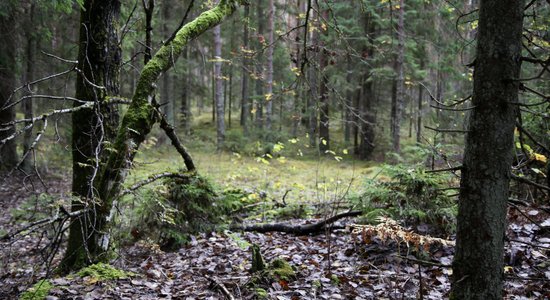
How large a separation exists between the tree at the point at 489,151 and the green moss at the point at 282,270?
2.10 meters

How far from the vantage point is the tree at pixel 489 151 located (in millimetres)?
2303

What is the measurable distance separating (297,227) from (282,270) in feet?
6.44

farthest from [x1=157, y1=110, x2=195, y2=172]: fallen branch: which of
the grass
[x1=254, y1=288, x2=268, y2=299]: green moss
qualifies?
the grass

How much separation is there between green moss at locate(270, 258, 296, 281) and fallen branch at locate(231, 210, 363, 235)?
4.31 feet

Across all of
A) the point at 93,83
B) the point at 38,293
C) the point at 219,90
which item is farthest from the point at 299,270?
the point at 219,90

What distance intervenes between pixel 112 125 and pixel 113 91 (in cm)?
44

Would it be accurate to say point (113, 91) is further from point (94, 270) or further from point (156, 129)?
point (156, 129)

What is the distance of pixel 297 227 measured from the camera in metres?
6.22

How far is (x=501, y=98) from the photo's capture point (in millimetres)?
2318

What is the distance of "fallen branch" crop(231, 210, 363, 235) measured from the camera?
592 cm

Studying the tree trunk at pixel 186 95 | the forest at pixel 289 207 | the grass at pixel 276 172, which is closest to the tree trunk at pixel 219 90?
the grass at pixel 276 172

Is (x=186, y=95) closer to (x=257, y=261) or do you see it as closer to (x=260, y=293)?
(x=257, y=261)

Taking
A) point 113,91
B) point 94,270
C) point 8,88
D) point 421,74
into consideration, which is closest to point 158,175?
point 113,91

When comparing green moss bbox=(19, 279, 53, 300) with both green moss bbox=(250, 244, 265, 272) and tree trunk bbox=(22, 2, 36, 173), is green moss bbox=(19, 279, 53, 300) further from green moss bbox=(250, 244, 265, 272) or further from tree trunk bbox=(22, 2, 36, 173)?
tree trunk bbox=(22, 2, 36, 173)
